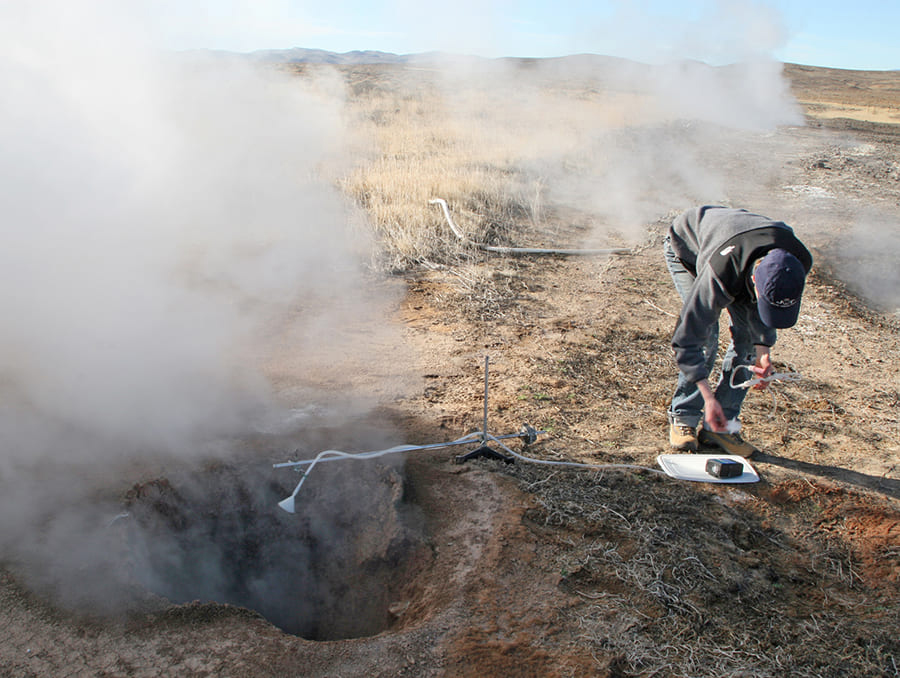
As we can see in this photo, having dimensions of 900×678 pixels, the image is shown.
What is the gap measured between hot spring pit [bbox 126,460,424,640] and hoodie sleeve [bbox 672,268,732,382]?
55.2 inches

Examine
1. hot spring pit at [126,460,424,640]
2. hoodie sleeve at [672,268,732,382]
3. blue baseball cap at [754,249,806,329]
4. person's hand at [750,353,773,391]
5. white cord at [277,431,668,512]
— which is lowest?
hot spring pit at [126,460,424,640]

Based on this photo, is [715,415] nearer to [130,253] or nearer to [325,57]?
[130,253]

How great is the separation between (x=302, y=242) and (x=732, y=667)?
4899 millimetres

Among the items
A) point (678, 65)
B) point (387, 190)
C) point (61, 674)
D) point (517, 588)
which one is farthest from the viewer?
point (678, 65)

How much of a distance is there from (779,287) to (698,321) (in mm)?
439

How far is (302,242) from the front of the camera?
229 inches

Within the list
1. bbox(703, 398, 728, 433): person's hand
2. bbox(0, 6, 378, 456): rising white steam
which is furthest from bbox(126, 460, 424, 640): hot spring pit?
bbox(703, 398, 728, 433): person's hand

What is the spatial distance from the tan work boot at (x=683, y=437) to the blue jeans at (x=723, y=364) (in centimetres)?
3

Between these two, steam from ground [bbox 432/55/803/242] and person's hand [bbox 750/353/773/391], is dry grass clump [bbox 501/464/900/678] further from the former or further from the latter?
steam from ground [bbox 432/55/803/242]

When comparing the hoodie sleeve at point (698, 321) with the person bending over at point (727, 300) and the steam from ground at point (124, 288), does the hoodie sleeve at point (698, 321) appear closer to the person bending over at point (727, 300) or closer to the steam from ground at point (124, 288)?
the person bending over at point (727, 300)

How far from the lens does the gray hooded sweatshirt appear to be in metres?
2.55

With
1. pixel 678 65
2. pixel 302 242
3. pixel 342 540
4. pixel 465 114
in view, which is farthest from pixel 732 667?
pixel 678 65

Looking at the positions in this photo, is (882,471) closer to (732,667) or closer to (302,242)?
(732,667)

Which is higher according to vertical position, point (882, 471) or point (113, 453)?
point (113, 453)
